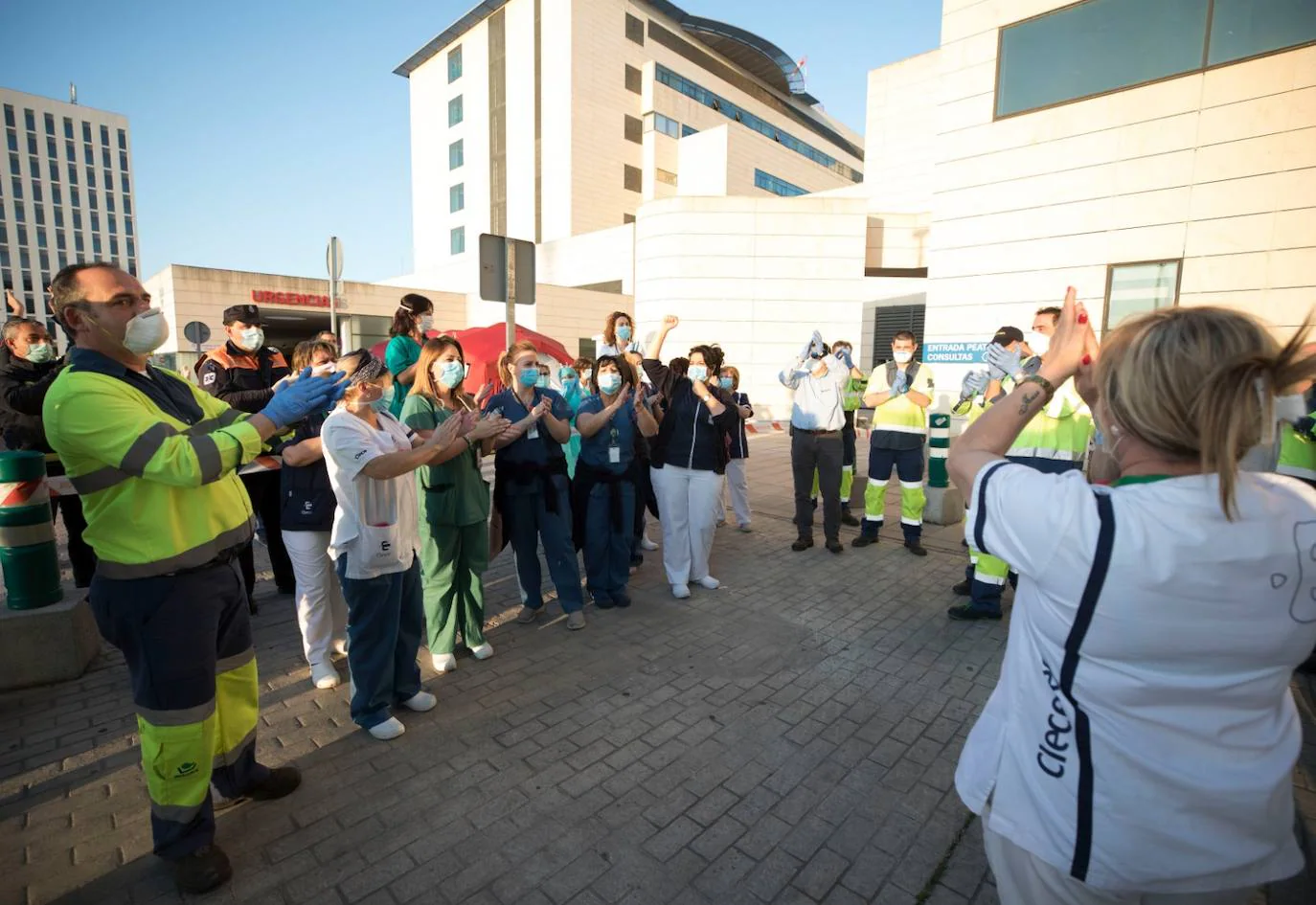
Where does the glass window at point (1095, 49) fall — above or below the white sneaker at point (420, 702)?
above

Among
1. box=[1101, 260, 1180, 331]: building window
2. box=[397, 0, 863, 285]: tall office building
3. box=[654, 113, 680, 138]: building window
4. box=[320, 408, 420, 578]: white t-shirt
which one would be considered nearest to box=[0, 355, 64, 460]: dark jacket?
box=[320, 408, 420, 578]: white t-shirt

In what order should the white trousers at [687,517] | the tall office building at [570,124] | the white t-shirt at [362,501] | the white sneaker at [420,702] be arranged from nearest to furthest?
the white t-shirt at [362,501], the white sneaker at [420,702], the white trousers at [687,517], the tall office building at [570,124]

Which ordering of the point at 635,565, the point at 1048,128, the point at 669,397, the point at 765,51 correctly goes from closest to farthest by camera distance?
the point at 669,397 → the point at 635,565 → the point at 1048,128 → the point at 765,51

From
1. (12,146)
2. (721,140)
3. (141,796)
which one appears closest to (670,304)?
(721,140)

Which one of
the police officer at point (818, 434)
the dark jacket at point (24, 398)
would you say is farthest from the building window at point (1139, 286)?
the dark jacket at point (24, 398)

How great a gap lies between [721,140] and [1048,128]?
74.3 feet

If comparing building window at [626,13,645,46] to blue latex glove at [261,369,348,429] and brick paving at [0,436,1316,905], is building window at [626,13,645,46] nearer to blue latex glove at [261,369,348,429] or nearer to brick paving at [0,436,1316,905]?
brick paving at [0,436,1316,905]

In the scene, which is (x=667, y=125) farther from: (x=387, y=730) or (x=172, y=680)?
(x=172, y=680)

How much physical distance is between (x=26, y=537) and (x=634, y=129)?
132ft

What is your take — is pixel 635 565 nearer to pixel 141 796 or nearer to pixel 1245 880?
pixel 141 796

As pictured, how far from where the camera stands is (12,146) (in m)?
77.7

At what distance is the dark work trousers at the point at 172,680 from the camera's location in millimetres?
2359

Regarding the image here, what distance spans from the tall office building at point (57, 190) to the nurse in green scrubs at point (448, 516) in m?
102

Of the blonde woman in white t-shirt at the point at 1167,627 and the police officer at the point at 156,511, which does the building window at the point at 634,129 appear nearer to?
the police officer at the point at 156,511
